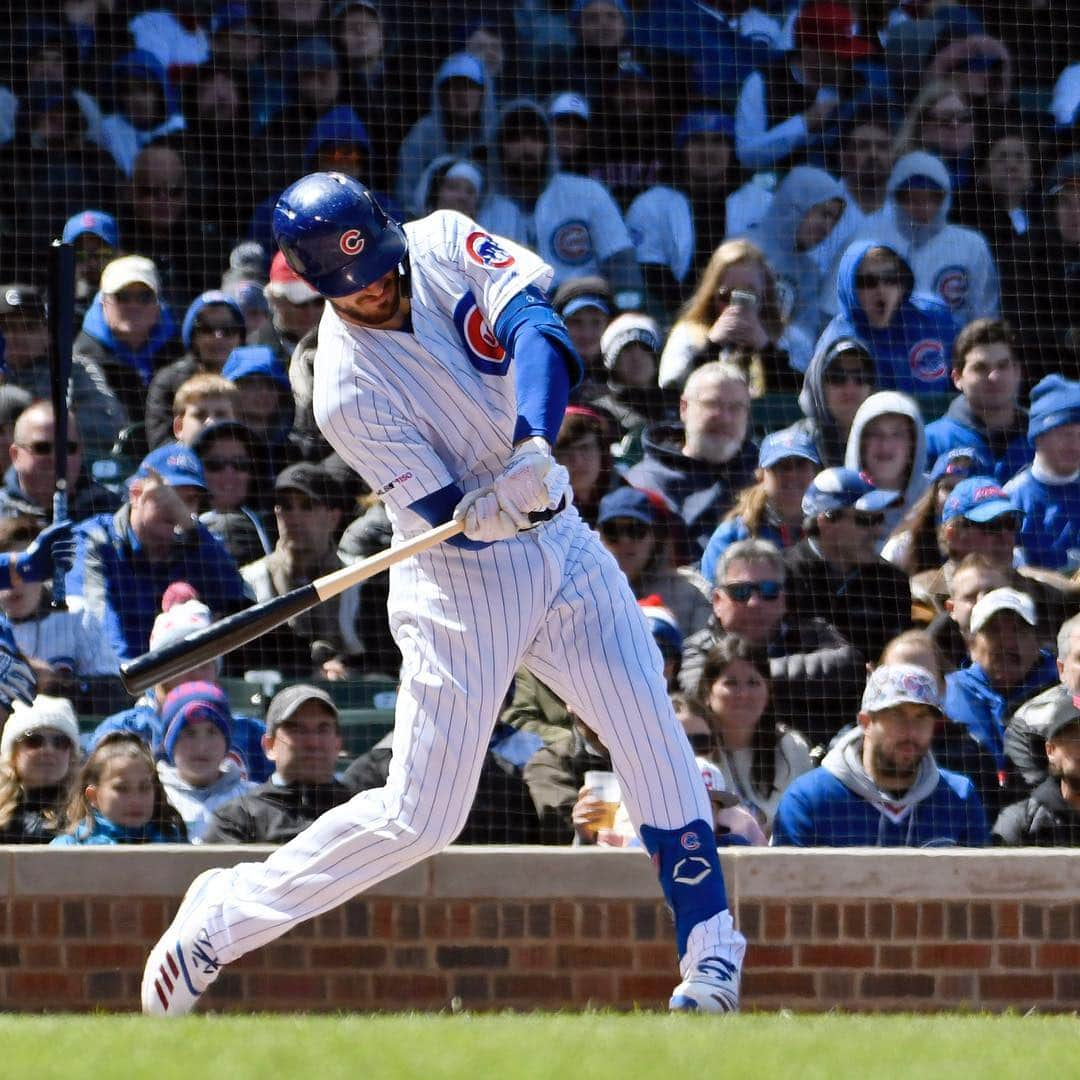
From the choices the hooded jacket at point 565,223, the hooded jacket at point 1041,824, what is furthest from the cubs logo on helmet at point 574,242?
the hooded jacket at point 1041,824

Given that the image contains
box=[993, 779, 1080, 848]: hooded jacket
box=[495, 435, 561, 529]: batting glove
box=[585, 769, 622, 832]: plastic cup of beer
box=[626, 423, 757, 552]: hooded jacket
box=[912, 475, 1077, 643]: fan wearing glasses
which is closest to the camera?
box=[495, 435, 561, 529]: batting glove

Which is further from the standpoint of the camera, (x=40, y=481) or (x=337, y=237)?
(x=40, y=481)

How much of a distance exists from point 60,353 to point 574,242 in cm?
244

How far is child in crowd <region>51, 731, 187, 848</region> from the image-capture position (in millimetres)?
5754

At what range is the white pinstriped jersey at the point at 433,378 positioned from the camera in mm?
4289

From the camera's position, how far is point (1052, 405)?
7.36m

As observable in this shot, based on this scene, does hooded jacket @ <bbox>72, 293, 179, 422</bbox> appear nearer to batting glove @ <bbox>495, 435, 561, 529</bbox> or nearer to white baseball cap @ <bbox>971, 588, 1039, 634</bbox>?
white baseball cap @ <bbox>971, 588, 1039, 634</bbox>

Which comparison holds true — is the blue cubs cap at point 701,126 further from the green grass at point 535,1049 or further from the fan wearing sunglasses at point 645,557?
the green grass at point 535,1049

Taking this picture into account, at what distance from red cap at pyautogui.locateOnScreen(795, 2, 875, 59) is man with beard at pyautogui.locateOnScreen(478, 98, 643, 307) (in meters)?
1.25

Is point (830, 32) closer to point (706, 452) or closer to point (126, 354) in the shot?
point (706, 452)

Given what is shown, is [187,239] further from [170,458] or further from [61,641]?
[61,641]

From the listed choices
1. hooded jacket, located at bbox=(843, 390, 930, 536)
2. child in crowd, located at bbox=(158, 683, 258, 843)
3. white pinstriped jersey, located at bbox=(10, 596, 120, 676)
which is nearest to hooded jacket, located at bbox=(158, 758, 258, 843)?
child in crowd, located at bbox=(158, 683, 258, 843)

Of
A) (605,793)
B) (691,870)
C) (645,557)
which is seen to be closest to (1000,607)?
(645,557)

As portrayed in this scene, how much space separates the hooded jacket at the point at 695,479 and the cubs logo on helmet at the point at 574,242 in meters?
1.14
